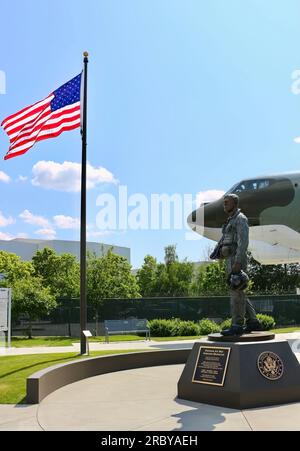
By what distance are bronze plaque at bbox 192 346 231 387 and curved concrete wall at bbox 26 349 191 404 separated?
107 inches

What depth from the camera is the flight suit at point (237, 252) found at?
9.02 m

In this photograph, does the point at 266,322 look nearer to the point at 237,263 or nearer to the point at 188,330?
the point at 188,330

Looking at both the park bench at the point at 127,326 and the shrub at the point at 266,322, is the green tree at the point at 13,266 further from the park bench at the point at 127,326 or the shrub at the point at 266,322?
the shrub at the point at 266,322

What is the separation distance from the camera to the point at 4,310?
1864 cm

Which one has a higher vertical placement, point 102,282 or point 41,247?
point 41,247

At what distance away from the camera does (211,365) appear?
852 cm

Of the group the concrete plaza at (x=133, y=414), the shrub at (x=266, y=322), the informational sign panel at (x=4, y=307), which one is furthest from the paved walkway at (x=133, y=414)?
the shrub at (x=266, y=322)

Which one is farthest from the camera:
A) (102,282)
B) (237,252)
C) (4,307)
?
(102,282)

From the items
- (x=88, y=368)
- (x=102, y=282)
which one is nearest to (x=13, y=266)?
(x=102, y=282)

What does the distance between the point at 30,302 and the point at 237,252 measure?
60.3ft

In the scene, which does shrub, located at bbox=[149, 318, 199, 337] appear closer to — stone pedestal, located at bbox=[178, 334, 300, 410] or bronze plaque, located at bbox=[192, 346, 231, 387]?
stone pedestal, located at bbox=[178, 334, 300, 410]

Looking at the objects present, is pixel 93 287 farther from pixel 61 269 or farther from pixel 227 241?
pixel 61 269
